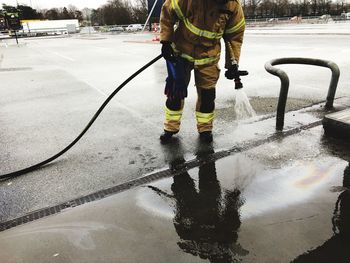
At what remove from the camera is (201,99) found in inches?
148

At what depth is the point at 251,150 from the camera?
352 centimetres

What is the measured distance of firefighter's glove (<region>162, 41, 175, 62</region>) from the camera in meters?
3.38

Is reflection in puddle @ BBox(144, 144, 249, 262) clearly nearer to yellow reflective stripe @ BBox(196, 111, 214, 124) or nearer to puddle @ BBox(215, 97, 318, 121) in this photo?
yellow reflective stripe @ BBox(196, 111, 214, 124)

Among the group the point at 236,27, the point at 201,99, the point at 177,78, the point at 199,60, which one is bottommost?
the point at 201,99

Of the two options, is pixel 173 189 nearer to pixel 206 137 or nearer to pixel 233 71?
pixel 206 137

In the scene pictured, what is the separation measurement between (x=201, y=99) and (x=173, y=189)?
129 centimetres

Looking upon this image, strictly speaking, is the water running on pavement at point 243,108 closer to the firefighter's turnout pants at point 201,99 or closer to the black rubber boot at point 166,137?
the firefighter's turnout pants at point 201,99

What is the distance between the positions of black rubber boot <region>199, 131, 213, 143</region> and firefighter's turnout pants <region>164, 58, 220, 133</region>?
36 mm

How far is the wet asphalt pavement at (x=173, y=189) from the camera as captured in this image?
214 centimetres

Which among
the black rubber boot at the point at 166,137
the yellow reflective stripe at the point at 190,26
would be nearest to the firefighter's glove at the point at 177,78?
the yellow reflective stripe at the point at 190,26

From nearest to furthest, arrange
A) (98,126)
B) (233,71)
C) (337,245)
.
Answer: (337,245)
(233,71)
(98,126)

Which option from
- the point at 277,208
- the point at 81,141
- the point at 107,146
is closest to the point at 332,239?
the point at 277,208

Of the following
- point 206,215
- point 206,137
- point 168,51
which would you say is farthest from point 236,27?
point 206,215

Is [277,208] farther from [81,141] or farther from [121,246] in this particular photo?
[81,141]
